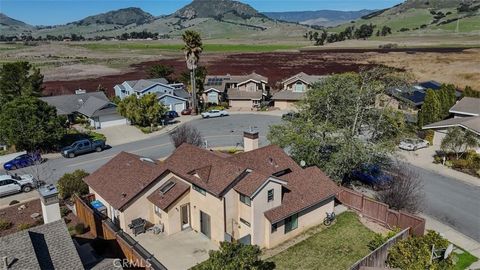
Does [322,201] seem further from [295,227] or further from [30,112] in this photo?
[30,112]

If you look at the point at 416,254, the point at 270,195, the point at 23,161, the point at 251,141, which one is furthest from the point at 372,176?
the point at 23,161

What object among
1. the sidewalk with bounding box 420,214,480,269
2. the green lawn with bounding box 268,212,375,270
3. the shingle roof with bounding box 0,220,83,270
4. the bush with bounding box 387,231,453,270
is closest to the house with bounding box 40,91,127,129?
the green lawn with bounding box 268,212,375,270

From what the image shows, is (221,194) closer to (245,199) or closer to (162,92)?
(245,199)

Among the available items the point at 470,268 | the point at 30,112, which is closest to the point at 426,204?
the point at 470,268

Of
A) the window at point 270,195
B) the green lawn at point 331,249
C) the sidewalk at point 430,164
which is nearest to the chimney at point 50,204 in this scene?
the window at point 270,195

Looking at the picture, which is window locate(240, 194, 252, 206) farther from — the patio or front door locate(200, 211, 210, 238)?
the patio

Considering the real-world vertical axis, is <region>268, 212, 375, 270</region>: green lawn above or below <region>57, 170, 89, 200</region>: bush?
below
